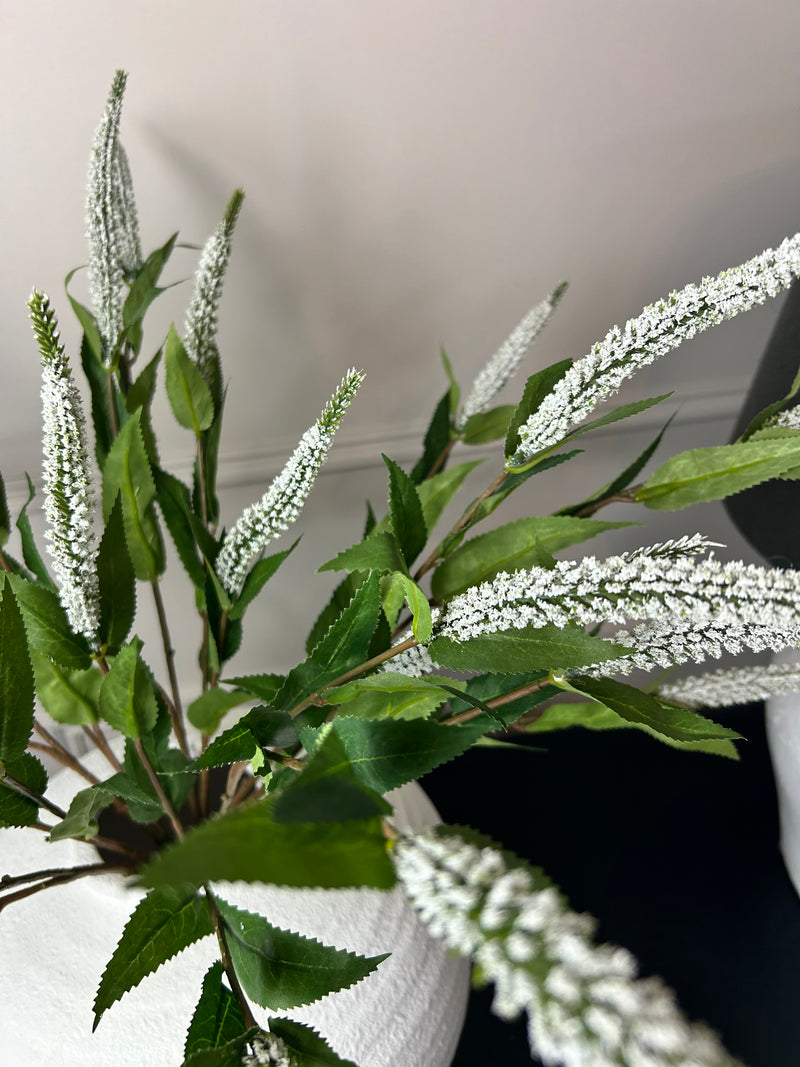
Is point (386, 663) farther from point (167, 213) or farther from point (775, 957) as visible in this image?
point (775, 957)

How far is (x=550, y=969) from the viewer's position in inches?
6.2

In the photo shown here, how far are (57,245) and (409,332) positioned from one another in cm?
29

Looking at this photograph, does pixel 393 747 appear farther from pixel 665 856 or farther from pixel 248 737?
pixel 665 856

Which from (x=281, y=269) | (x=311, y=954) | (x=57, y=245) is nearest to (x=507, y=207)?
(x=281, y=269)

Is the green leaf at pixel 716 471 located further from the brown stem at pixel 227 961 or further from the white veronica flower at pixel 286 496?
the brown stem at pixel 227 961

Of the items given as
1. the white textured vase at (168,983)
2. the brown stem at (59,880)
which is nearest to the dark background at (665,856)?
the white textured vase at (168,983)

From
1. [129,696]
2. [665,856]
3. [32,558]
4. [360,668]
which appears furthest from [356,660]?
[665,856]

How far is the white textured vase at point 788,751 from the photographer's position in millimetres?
647

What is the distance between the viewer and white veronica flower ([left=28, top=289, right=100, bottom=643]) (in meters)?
0.28

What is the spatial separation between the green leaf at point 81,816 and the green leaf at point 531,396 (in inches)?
9.8

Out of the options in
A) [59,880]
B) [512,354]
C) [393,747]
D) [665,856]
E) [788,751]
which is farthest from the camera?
[665,856]

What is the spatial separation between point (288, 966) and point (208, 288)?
0.35 metres

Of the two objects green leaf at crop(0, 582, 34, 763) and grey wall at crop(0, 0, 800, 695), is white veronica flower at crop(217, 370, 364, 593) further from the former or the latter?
grey wall at crop(0, 0, 800, 695)

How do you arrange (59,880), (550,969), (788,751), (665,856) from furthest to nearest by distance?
(665,856) < (788,751) < (59,880) < (550,969)
